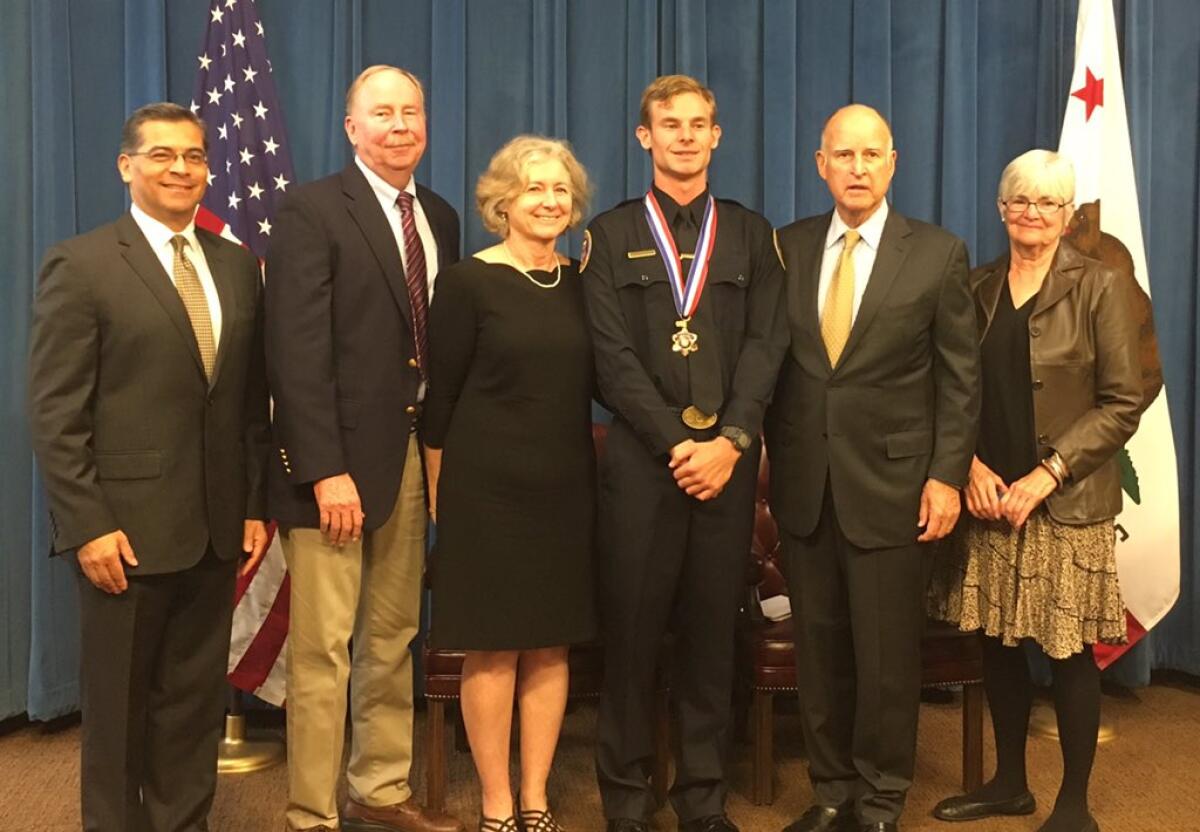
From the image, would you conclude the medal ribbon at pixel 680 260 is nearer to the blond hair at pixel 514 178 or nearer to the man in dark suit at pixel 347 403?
the blond hair at pixel 514 178

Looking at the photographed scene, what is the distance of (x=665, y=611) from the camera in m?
2.98

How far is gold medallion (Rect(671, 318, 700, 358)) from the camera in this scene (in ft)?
9.48

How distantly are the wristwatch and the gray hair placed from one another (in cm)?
94

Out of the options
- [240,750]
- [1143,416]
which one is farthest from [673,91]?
[240,750]

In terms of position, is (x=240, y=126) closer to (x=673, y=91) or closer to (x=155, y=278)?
(x=155, y=278)

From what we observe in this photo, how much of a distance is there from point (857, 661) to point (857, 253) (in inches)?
40.7

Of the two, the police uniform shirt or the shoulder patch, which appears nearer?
the police uniform shirt

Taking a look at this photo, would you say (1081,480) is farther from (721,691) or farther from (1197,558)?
(1197,558)

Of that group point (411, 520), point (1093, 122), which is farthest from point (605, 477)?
point (1093, 122)

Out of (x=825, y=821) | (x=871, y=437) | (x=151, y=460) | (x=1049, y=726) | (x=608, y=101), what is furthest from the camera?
(x=608, y=101)

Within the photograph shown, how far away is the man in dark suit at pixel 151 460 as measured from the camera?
8.21 ft

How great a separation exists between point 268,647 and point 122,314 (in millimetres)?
1612

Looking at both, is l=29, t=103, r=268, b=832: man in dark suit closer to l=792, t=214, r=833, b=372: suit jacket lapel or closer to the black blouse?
l=792, t=214, r=833, b=372: suit jacket lapel

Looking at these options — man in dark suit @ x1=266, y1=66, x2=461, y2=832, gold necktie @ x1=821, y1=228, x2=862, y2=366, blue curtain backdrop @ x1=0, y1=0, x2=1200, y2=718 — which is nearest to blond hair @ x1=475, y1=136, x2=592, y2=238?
man in dark suit @ x1=266, y1=66, x2=461, y2=832
